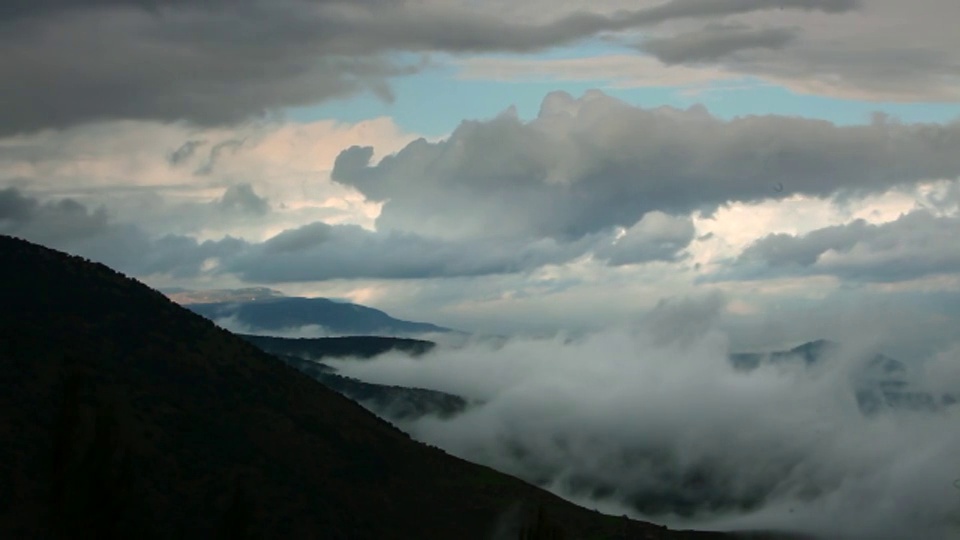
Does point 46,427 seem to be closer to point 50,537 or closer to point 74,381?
point 74,381

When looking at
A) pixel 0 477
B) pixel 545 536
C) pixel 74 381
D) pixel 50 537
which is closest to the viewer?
pixel 545 536

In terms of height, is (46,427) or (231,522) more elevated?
(46,427)

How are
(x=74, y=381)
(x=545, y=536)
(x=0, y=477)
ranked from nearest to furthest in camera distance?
(x=545, y=536) → (x=0, y=477) → (x=74, y=381)

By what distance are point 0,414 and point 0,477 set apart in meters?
20.8

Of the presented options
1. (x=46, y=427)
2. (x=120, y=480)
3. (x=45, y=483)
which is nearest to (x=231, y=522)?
(x=120, y=480)

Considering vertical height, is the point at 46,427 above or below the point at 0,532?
Result: above

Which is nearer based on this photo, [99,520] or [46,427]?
[99,520]

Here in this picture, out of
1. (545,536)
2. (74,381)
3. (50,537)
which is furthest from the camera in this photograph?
(74,381)

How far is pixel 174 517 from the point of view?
19975cm

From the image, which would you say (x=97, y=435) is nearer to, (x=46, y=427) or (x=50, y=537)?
(x=50, y=537)

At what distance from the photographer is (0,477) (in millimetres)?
180875

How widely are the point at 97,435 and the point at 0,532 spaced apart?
19294 mm

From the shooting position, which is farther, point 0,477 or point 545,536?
point 0,477

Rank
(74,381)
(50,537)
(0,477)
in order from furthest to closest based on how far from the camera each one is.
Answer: (74,381), (0,477), (50,537)
